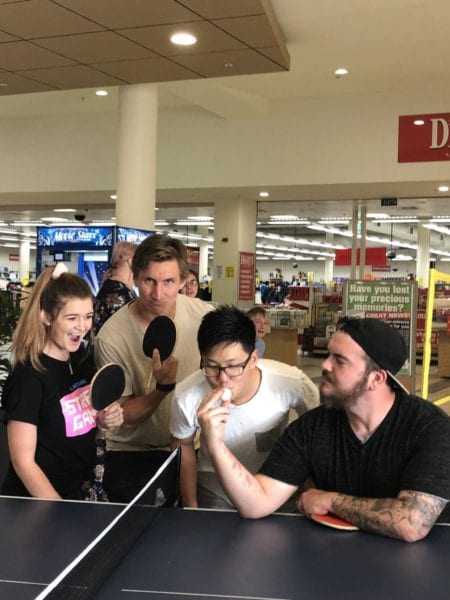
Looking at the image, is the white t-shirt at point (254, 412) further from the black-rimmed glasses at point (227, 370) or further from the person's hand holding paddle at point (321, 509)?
the person's hand holding paddle at point (321, 509)

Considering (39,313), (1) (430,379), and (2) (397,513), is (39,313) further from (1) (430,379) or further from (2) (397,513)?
(1) (430,379)

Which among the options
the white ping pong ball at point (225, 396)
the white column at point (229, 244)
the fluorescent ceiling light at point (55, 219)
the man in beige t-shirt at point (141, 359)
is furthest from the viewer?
the fluorescent ceiling light at point (55, 219)

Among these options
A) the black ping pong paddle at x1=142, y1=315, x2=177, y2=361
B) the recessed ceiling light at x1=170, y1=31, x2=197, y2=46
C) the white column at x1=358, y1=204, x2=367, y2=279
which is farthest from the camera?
the white column at x1=358, y1=204, x2=367, y2=279

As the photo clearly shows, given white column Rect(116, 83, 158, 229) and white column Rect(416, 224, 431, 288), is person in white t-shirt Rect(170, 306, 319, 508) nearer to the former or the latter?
white column Rect(116, 83, 158, 229)

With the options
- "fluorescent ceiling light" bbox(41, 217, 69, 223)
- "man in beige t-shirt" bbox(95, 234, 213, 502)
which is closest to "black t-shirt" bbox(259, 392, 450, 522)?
"man in beige t-shirt" bbox(95, 234, 213, 502)

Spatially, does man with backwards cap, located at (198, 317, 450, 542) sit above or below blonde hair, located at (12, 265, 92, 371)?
below

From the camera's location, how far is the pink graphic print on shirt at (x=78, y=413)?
2.12m

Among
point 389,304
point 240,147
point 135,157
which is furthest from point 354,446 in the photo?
point 240,147

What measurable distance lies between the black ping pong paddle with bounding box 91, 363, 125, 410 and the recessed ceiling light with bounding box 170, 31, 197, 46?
3893 millimetres

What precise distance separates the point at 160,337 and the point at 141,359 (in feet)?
1.04

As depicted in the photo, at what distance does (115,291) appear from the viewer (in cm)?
361

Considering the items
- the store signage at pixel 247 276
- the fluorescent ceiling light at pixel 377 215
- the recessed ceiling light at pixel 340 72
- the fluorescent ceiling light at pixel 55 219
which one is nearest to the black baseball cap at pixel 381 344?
the recessed ceiling light at pixel 340 72

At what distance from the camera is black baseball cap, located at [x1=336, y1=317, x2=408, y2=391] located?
1.91m

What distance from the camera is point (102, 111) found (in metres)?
10.0
